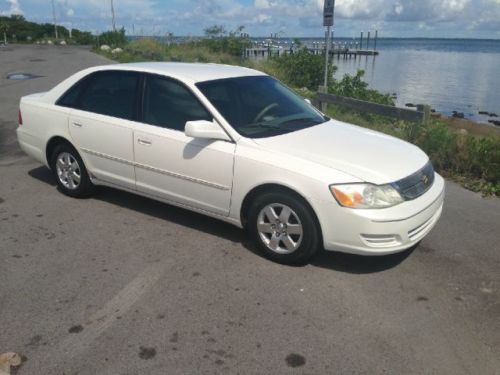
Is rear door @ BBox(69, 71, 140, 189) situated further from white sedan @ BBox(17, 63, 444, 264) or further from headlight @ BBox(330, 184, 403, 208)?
headlight @ BBox(330, 184, 403, 208)

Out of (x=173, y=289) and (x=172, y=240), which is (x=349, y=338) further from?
(x=172, y=240)

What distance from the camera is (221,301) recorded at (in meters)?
3.65

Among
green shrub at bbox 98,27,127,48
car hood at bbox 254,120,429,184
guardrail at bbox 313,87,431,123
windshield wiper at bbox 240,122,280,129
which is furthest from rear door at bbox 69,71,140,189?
Result: green shrub at bbox 98,27,127,48

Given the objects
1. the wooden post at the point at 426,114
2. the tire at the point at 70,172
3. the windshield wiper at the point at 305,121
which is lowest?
the tire at the point at 70,172

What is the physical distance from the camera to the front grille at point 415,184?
154 inches

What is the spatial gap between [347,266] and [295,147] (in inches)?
45.5

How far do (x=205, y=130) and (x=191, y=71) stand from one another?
1.06m

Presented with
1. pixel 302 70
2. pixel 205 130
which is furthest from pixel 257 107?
pixel 302 70

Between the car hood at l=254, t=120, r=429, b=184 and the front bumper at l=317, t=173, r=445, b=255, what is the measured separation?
0.27m

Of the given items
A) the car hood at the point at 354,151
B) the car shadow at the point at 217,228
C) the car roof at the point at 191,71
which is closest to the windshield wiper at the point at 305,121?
the car hood at the point at 354,151

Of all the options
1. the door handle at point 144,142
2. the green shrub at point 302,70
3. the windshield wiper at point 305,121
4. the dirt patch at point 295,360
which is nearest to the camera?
the dirt patch at point 295,360

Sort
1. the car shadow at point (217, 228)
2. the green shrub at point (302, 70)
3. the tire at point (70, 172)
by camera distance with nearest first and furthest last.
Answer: the car shadow at point (217, 228) → the tire at point (70, 172) → the green shrub at point (302, 70)

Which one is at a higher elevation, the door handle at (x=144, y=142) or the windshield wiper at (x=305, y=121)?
the windshield wiper at (x=305, y=121)

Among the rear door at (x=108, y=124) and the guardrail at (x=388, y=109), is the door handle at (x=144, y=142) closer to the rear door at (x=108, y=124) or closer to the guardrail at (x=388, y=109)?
the rear door at (x=108, y=124)
